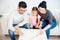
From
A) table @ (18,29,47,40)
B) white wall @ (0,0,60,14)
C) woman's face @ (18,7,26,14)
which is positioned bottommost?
table @ (18,29,47,40)

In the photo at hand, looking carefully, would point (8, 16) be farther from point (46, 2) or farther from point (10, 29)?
point (46, 2)

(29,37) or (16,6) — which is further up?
(16,6)

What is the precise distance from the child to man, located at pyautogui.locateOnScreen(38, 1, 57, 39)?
0.14 feet

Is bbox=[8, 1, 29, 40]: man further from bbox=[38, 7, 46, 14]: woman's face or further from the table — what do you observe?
bbox=[38, 7, 46, 14]: woman's face

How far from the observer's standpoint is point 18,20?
1369 mm

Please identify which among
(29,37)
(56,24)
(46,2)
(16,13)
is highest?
(46,2)

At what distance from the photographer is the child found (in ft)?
4.44

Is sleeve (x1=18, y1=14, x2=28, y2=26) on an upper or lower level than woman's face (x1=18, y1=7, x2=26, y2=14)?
lower

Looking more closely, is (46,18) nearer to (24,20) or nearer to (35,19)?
(35,19)

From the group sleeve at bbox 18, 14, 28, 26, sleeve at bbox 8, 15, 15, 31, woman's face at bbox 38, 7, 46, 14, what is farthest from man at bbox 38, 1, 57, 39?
sleeve at bbox 8, 15, 15, 31

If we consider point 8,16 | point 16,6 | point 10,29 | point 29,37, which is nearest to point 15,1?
point 16,6

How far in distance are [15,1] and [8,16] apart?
0.57 feet

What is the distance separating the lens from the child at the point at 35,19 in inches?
53.3

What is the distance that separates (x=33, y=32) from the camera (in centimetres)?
135
